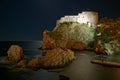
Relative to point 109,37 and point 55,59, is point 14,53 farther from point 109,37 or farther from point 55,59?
point 109,37

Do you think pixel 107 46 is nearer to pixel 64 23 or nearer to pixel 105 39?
pixel 105 39

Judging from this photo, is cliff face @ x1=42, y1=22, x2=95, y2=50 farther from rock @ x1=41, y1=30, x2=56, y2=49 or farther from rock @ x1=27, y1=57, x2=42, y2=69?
rock @ x1=27, y1=57, x2=42, y2=69

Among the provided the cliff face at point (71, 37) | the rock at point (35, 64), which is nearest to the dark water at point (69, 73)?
the rock at point (35, 64)

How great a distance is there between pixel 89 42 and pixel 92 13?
812 cm

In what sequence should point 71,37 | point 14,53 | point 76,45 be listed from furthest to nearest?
point 71,37 < point 76,45 < point 14,53

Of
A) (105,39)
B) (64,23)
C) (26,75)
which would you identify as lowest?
(26,75)

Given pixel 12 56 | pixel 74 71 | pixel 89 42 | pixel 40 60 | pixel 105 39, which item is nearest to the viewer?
pixel 74 71

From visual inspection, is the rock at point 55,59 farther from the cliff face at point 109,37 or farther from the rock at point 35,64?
the cliff face at point 109,37

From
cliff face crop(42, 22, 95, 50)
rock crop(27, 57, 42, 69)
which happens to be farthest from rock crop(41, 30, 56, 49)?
rock crop(27, 57, 42, 69)

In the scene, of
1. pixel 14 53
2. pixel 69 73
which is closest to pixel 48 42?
pixel 14 53

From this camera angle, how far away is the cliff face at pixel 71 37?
57.1 metres

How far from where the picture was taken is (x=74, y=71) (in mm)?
27969

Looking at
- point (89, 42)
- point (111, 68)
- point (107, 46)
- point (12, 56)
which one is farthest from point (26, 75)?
point (89, 42)

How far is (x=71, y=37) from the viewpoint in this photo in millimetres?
59094
